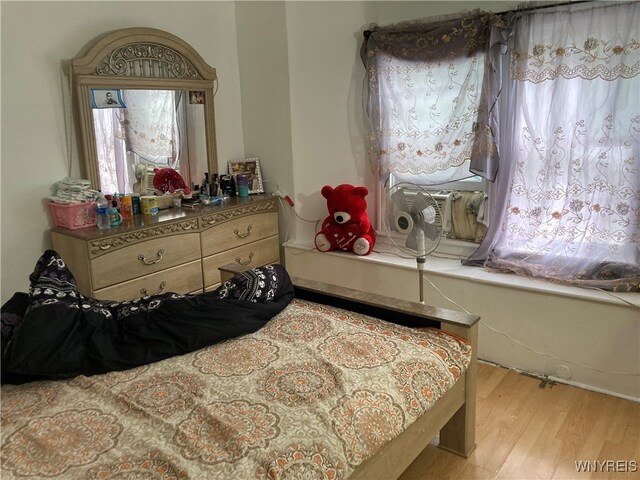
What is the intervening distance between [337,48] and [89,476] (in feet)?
9.36

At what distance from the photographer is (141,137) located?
10.4ft

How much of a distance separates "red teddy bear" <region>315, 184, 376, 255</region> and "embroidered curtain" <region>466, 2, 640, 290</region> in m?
0.83

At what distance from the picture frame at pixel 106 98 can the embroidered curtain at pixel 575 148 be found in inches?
84.4

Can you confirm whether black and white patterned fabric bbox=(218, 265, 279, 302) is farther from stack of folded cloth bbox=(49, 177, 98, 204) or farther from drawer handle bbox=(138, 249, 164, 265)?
stack of folded cloth bbox=(49, 177, 98, 204)

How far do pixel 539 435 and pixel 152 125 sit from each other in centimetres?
262

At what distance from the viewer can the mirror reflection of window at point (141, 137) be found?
3.03 metres

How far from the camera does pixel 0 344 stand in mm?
1813

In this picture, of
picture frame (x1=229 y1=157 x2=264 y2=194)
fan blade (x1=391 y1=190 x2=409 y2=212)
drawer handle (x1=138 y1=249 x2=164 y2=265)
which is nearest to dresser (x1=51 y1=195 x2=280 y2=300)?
drawer handle (x1=138 y1=249 x2=164 y2=265)

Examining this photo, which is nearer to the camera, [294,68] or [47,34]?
[47,34]

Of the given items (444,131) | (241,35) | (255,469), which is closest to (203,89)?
(241,35)

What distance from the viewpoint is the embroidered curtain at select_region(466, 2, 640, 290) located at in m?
2.55

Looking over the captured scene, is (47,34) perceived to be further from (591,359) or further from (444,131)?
(591,359)

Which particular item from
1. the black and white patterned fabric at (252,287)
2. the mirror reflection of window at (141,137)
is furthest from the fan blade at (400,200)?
the mirror reflection of window at (141,137)

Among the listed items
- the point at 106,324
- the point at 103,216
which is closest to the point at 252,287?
the point at 106,324
